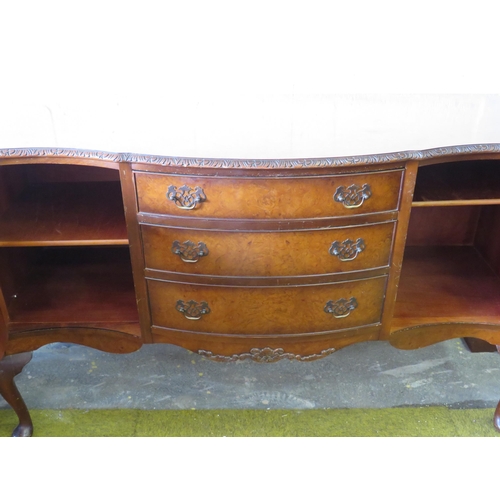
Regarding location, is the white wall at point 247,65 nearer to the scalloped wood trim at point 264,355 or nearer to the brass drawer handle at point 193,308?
the brass drawer handle at point 193,308

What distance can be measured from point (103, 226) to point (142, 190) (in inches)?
8.2

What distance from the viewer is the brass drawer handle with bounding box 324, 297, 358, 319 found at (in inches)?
46.4

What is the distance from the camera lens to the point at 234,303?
1163 mm

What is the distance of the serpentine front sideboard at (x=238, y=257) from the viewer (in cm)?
101

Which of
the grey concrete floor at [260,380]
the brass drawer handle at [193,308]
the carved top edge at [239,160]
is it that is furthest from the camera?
the grey concrete floor at [260,380]

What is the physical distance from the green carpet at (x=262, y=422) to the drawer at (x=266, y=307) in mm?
339

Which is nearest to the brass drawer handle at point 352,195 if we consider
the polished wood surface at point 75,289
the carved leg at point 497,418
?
the polished wood surface at point 75,289

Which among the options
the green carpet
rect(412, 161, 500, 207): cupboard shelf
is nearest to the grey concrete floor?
the green carpet

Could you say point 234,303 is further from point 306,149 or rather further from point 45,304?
point 45,304

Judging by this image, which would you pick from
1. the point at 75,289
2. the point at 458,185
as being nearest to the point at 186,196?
the point at 75,289

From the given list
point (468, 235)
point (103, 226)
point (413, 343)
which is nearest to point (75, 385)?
point (103, 226)

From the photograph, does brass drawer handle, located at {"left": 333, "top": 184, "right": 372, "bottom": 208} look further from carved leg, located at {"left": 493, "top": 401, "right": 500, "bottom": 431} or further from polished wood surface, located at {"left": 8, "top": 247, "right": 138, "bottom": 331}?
carved leg, located at {"left": 493, "top": 401, "right": 500, "bottom": 431}

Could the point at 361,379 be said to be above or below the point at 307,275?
below

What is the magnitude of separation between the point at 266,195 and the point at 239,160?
10 centimetres
